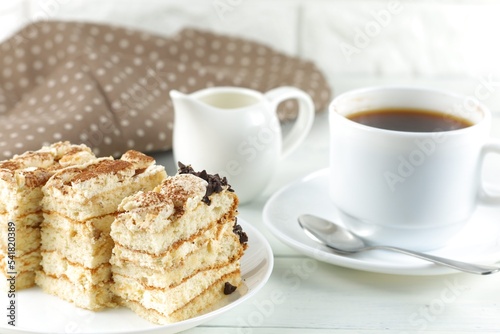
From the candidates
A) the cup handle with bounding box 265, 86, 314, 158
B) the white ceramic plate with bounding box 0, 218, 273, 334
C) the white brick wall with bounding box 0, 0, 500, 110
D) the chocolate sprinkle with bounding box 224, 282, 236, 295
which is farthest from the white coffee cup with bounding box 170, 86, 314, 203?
the white brick wall with bounding box 0, 0, 500, 110

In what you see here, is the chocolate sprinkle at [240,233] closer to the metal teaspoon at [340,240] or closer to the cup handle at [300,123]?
the metal teaspoon at [340,240]

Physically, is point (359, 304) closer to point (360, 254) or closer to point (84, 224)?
point (360, 254)

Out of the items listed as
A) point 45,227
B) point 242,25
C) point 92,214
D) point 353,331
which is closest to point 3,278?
point 45,227

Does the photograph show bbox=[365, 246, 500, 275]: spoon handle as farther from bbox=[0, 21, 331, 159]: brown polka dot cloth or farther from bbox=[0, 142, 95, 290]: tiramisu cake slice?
bbox=[0, 21, 331, 159]: brown polka dot cloth

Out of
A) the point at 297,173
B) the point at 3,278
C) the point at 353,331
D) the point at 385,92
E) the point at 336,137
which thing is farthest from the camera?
the point at 297,173

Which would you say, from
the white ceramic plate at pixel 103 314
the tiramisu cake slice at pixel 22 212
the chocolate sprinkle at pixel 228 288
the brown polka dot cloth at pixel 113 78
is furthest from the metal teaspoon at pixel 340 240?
the brown polka dot cloth at pixel 113 78

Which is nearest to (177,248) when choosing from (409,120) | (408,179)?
(408,179)

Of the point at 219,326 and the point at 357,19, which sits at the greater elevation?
the point at 357,19

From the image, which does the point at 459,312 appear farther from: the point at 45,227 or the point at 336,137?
the point at 45,227
